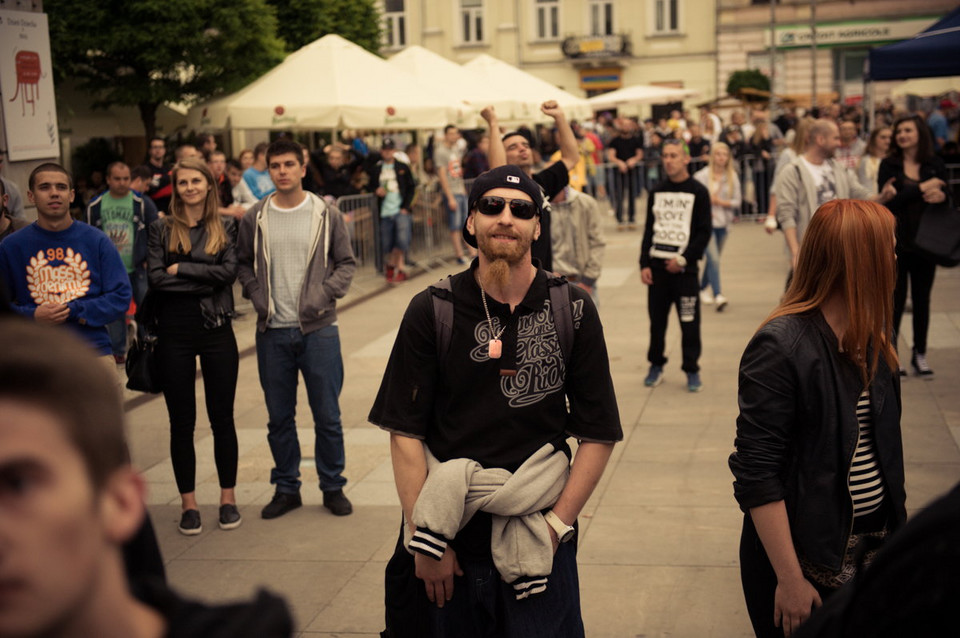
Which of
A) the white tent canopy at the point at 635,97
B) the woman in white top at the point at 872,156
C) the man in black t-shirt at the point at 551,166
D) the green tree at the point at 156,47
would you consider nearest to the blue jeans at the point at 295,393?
the man in black t-shirt at the point at 551,166

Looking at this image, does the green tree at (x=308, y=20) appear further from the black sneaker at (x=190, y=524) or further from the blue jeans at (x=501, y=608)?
the blue jeans at (x=501, y=608)

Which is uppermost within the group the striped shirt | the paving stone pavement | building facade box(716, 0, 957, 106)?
building facade box(716, 0, 957, 106)

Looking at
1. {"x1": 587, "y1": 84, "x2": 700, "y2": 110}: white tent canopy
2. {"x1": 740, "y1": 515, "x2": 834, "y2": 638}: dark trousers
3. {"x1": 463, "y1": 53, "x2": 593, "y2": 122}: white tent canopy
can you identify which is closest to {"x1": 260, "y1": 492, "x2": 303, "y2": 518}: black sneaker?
{"x1": 740, "y1": 515, "x2": 834, "y2": 638}: dark trousers

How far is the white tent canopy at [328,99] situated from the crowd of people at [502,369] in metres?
7.96

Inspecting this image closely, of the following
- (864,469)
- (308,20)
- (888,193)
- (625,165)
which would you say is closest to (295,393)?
(864,469)

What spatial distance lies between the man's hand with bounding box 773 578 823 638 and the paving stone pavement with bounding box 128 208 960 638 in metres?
1.58

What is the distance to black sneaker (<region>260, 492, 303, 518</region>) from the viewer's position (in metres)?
6.26

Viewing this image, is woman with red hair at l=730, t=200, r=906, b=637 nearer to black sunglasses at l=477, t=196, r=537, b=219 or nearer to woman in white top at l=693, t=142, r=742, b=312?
black sunglasses at l=477, t=196, r=537, b=219

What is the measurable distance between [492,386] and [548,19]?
51.3m

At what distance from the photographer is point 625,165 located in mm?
21047

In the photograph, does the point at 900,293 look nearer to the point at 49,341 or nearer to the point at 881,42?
the point at 49,341

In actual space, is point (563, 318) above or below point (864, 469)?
above

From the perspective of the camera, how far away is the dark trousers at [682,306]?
867 cm

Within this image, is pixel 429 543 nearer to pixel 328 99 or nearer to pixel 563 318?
pixel 563 318
